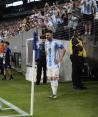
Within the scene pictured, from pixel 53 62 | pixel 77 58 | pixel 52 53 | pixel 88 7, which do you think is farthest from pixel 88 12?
pixel 53 62

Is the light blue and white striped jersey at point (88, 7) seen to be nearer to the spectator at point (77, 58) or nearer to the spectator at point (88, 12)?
the spectator at point (88, 12)

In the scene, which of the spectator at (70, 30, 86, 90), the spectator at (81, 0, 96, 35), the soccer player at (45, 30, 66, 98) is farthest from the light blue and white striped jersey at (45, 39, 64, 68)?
the spectator at (81, 0, 96, 35)

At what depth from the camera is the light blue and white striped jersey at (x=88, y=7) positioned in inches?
767

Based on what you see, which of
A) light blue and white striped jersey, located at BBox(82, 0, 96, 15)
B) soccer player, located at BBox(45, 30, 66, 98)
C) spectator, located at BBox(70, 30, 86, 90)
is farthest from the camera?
light blue and white striped jersey, located at BBox(82, 0, 96, 15)

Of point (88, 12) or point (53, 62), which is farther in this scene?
point (88, 12)

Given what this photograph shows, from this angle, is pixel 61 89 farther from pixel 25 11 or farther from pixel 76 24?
pixel 25 11

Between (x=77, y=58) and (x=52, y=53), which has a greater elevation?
(x=52, y=53)

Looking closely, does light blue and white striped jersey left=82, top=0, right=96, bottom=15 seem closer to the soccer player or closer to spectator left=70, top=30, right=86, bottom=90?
spectator left=70, top=30, right=86, bottom=90

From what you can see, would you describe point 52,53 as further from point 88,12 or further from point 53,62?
point 88,12

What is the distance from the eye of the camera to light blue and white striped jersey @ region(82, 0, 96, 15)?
19.5 m

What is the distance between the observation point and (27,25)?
28.4m

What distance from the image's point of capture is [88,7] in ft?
65.1

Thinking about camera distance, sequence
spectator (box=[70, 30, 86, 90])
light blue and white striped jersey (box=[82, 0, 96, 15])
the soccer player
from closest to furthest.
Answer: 1. the soccer player
2. spectator (box=[70, 30, 86, 90])
3. light blue and white striped jersey (box=[82, 0, 96, 15])

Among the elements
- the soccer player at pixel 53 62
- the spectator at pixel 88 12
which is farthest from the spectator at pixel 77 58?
the spectator at pixel 88 12
